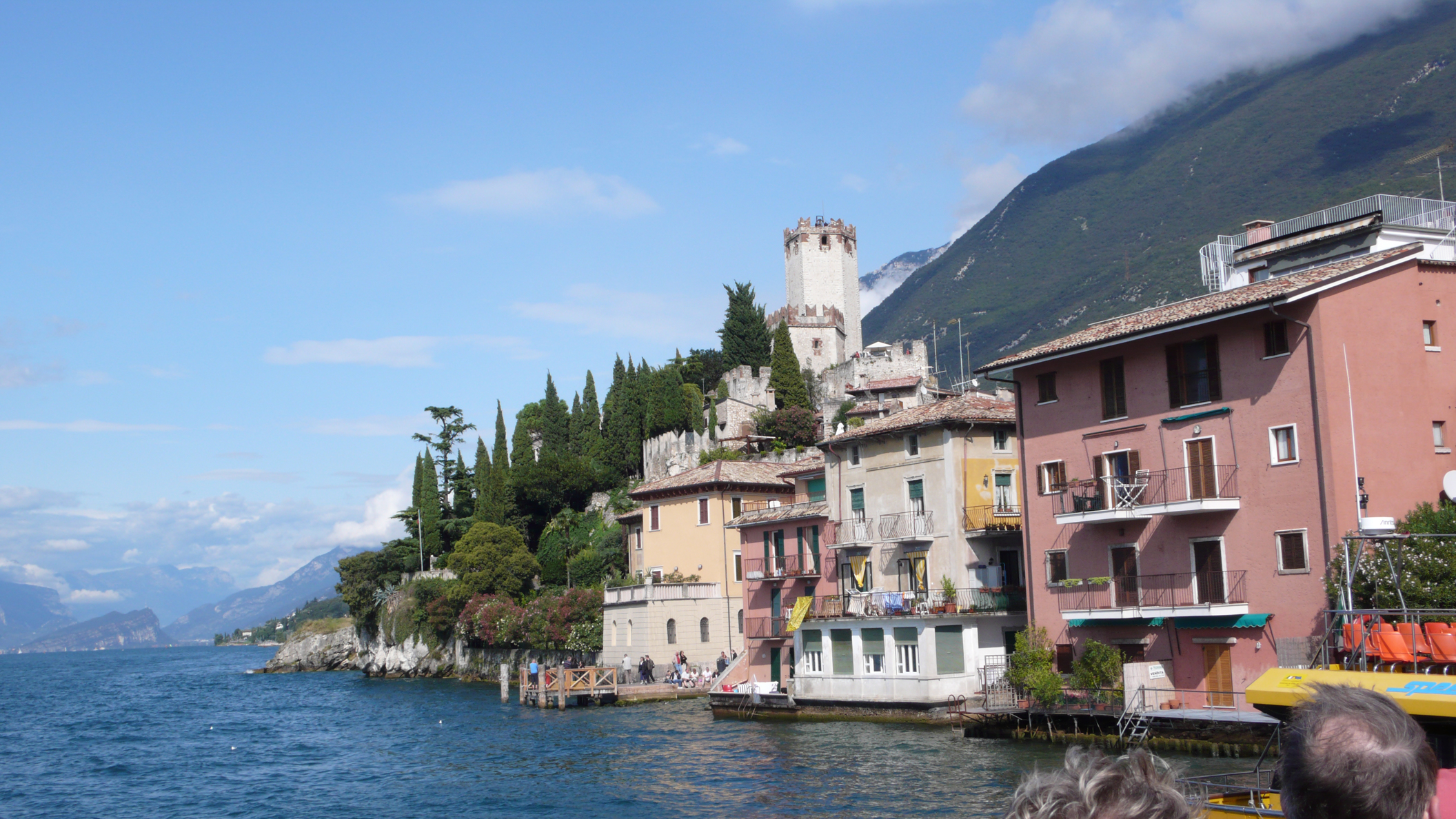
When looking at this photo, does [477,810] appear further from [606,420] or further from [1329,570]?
[606,420]

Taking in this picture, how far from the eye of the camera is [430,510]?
3354 inches

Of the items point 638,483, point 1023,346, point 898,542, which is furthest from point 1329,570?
point 1023,346

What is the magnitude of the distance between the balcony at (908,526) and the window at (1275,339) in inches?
500

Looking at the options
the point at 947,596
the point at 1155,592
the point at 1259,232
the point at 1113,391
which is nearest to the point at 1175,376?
the point at 1113,391

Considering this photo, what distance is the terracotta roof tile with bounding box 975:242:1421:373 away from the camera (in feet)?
88.4

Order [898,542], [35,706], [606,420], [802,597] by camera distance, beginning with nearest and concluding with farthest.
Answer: [898,542] → [802,597] → [35,706] → [606,420]

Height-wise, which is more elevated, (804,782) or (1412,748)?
(1412,748)

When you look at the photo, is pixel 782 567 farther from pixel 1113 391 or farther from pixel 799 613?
pixel 1113 391

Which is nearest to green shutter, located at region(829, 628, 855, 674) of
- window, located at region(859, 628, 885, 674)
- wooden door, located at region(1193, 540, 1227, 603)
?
window, located at region(859, 628, 885, 674)

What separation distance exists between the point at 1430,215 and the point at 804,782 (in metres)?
25.3

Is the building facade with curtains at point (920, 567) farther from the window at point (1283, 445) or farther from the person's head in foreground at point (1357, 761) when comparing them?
the person's head in foreground at point (1357, 761)

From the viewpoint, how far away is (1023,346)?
16075 centimetres

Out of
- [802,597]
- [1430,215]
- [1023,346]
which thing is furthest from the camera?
[1023,346]

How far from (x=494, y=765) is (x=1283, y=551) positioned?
69.7 ft
